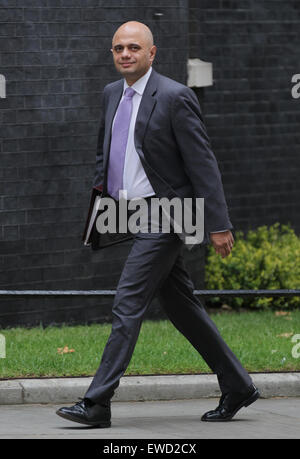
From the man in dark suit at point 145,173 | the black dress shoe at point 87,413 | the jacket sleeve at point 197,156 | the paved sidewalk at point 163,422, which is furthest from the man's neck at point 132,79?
the paved sidewalk at point 163,422

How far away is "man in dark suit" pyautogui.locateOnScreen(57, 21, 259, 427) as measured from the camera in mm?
6113

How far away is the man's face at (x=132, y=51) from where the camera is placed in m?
6.23

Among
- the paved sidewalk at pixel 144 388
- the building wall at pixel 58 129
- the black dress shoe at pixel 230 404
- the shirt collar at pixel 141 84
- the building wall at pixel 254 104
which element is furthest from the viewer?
the building wall at pixel 254 104

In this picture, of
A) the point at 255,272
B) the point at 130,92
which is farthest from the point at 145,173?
the point at 255,272

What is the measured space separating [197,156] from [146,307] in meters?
0.84

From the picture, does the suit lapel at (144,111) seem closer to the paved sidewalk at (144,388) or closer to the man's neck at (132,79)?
the man's neck at (132,79)

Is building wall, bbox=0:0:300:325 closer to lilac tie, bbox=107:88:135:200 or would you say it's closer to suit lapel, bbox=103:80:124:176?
suit lapel, bbox=103:80:124:176

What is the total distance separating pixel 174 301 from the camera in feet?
21.1

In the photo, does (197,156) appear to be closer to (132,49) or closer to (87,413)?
(132,49)

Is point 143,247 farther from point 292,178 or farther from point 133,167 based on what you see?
point 292,178

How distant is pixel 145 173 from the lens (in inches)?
246

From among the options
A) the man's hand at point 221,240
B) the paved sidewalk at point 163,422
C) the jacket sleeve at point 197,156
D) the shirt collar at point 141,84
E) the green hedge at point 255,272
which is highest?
the shirt collar at point 141,84

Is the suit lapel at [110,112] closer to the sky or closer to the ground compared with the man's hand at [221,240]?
closer to the sky

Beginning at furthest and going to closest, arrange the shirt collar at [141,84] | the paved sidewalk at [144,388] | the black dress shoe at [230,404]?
the paved sidewalk at [144,388], the black dress shoe at [230,404], the shirt collar at [141,84]
